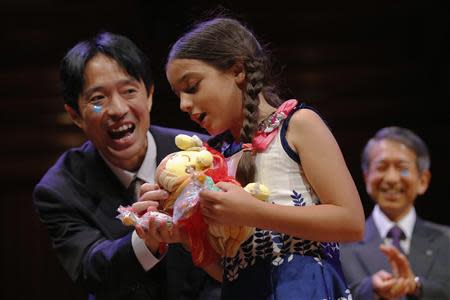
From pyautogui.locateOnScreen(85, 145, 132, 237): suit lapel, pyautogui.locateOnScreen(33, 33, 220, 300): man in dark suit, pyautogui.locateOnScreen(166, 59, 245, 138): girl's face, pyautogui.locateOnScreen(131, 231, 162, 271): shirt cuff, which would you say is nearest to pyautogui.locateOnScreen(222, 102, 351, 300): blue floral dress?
pyautogui.locateOnScreen(166, 59, 245, 138): girl's face

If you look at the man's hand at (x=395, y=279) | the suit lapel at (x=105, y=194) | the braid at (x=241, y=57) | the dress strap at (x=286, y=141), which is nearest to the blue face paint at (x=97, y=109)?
the suit lapel at (x=105, y=194)

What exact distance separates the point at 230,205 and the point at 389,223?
1.94 m

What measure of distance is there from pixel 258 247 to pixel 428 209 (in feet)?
8.28

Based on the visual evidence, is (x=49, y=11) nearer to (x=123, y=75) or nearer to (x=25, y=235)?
(x=25, y=235)

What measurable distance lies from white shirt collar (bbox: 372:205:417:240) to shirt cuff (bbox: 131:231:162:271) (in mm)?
1547

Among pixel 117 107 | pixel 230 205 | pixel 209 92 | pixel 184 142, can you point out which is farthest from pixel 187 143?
pixel 117 107

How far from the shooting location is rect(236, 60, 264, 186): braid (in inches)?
61.6

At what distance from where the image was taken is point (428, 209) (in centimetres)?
386

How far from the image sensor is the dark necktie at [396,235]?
3188 mm

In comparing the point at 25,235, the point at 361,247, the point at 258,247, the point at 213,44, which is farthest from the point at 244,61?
the point at 25,235

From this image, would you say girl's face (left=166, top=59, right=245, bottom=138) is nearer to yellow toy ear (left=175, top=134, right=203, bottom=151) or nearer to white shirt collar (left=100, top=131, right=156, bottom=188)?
yellow toy ear (left=175, top=134, right=203, bottom=151)

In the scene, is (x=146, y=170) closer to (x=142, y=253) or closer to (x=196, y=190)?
(x=142, y=253)

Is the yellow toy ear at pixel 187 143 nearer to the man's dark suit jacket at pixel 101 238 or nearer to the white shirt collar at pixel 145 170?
the man's dark suit jacket at pixel 101 238

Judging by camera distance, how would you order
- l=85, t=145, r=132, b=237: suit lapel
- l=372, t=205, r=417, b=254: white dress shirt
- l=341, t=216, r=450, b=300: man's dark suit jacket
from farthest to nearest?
l=372, t=205, r=417, b=254: white dress shirt, l=341, t=216, r=450, b=300: man's dark suit jacket, l=85, t=145, r=132, b=237: suit lapel
